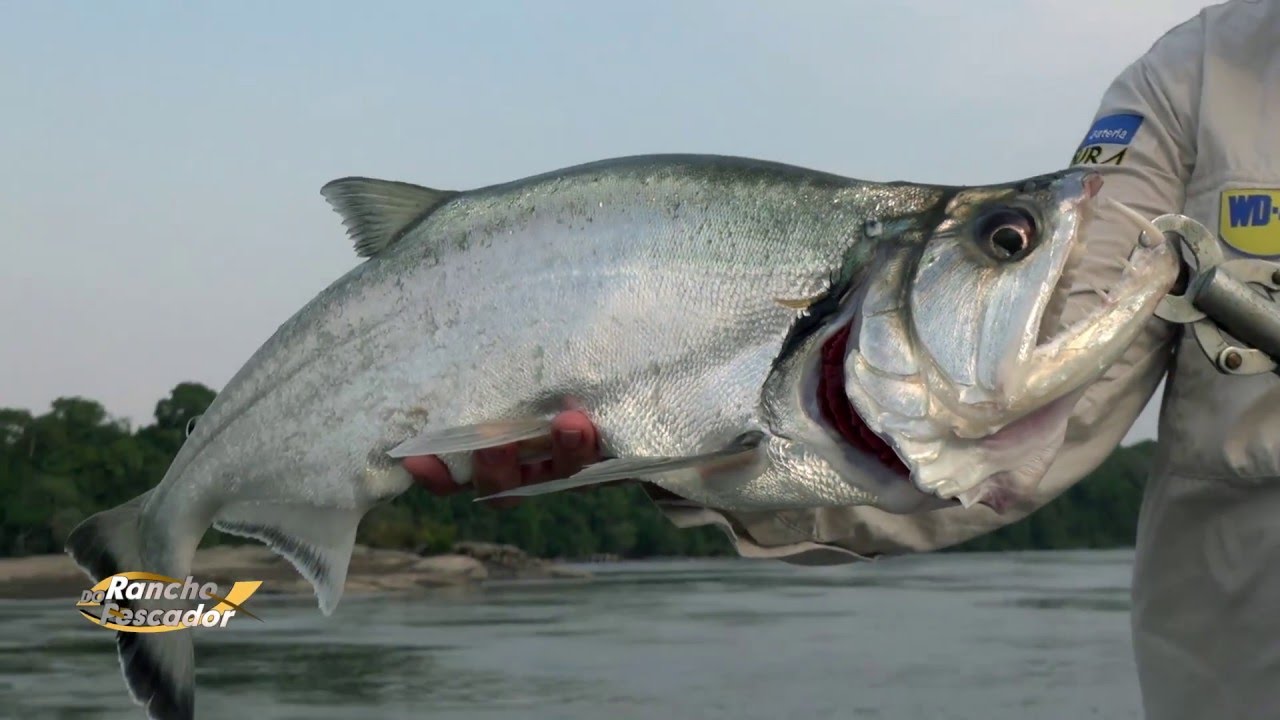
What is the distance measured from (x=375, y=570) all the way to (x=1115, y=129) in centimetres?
3702

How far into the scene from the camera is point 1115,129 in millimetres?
2793

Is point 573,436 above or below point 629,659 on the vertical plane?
above

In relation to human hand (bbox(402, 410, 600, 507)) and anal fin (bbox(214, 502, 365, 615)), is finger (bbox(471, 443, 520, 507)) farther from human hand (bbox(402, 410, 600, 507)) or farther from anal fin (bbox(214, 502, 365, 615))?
anal fin (bbox(214, 502, 365, 615))

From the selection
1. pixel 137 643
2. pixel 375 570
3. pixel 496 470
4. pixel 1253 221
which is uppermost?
pixel 1253 221

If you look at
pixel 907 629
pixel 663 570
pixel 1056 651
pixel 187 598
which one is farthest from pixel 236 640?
pixel 663 570

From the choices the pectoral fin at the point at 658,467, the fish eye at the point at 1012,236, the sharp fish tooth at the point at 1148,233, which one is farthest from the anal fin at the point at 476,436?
the sharp fish tooth at the point at 1148,233

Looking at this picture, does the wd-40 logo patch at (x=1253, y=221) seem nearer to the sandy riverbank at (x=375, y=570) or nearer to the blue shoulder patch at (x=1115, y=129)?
the blue shoulder patch at (x=1115, y=129)

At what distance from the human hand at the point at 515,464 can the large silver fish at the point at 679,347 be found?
0.11 feet

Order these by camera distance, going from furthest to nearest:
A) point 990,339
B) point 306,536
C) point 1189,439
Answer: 1. point 306,536
2. point 1189,439
3. point 990,339

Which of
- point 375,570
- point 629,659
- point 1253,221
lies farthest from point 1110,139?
point 375,570

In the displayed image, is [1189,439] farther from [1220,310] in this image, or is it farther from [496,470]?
[496,470]

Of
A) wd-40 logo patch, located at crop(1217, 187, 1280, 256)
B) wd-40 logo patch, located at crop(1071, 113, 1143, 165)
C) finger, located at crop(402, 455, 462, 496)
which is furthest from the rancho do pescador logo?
wd-40 logo patch, located at crop(1217, 187, 1280, 256)

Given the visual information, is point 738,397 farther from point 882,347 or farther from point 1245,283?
point 1245,283

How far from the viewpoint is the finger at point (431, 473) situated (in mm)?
2564
